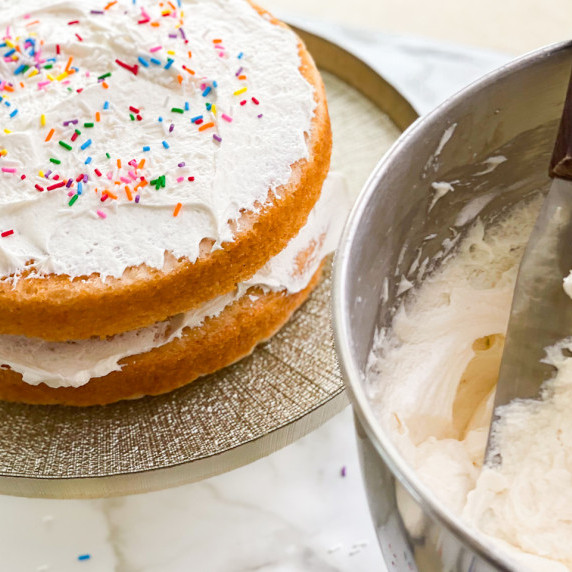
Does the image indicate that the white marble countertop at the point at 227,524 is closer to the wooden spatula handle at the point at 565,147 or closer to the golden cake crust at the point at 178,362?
the golden cake crust at the point at 178,362

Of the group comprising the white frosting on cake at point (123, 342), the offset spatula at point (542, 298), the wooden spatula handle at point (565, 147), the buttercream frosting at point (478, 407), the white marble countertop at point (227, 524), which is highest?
the wooden spatula handle at point (565, 147)

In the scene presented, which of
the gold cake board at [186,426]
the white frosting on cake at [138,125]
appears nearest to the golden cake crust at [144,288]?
the white frosting on cake at [138,125]

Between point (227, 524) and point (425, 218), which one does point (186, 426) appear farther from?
point (425, 218)

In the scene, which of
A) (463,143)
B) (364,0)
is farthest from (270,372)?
(364,0)

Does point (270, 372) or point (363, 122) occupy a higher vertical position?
point (363, 122)

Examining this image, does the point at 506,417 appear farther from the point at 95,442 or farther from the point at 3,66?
the point at 3,66

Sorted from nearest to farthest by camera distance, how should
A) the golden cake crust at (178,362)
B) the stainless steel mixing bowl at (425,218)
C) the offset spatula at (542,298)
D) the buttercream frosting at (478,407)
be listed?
1. the stainless steel mixing bowl at (425,218)
2. the buttercream frosting at (478,407)
3. the offset spatula at (542,298)
4. the golden cake crust at (178,362)

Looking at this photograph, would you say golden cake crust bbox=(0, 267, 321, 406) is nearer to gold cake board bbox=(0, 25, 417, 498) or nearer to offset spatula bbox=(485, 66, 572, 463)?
gold cake board bbox=(0, 25, 417, 498)
